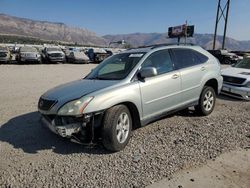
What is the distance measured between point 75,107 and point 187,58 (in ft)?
10.1

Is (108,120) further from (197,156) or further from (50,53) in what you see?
(50,53)

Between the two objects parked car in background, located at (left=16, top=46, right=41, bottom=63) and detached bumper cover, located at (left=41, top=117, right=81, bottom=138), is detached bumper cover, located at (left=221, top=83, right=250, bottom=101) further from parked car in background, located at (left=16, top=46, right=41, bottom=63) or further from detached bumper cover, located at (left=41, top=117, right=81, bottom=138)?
parked car in background, located at (left=16, top=46, right=41, bottom=63)

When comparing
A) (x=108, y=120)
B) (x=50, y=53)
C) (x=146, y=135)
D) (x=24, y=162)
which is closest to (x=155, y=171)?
(x=108, y=120)

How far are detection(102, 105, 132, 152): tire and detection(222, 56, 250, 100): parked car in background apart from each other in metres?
5.11

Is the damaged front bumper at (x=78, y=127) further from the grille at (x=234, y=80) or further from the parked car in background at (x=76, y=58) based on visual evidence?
Result: the parked car in background at (x=76, y=58)

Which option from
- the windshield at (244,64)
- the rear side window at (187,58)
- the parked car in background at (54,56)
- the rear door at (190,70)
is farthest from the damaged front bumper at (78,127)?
the parked car in background at (54,56)

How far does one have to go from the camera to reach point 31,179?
3537 millimetres

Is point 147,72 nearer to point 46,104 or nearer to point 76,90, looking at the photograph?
point 76,90

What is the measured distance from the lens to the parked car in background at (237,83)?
814 cm

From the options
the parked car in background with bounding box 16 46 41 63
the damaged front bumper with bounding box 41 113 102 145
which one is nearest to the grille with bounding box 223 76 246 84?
the damaged front bumper with bounding box 41 113 102 145

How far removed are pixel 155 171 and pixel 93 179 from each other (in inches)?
34.8

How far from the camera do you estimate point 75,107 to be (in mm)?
4012

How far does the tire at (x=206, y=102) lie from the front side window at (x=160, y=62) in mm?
1289

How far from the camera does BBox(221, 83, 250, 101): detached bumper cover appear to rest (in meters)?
8.08
